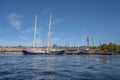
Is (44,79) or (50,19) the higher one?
(50,19)

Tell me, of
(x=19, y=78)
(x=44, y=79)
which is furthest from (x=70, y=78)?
(x=19, y=78)

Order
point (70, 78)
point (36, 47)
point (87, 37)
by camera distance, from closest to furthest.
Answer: point (70, 78), point (36, 47), point (87, 37)

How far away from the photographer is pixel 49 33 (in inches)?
5969

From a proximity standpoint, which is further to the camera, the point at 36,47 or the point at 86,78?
the point at 36,47

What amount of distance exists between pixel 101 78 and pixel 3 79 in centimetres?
1264

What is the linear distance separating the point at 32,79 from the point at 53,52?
126 meters

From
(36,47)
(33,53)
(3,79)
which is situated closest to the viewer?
(3,79)

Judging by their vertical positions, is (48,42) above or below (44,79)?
above

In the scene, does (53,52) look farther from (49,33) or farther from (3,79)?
(3,79)

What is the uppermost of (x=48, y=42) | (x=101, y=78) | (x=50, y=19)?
(x=50, y=19)

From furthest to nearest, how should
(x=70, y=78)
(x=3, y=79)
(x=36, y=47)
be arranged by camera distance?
(x=36, y=47)
(x=70, y=78)
(x=3, y=79)

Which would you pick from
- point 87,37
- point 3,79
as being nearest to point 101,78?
point 3,79

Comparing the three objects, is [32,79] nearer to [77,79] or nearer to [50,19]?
[77,79]

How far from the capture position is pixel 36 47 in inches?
6280
